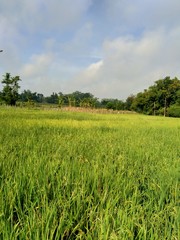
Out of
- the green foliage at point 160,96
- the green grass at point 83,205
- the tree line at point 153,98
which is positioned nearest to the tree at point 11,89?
the tree line at point 153,98

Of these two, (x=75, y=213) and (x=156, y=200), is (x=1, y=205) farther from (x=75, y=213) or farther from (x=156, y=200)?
(x=156, y=200)

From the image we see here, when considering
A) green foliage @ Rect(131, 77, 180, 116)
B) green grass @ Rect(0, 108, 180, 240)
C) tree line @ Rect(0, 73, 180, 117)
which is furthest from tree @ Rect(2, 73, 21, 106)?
green grass @ Rect(0, 108, 180, 240)

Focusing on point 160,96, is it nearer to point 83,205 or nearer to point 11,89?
point 11,89

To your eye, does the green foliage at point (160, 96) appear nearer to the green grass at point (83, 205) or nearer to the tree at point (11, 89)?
the tree at point (11, 89)

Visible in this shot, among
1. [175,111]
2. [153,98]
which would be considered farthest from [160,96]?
[175,111]

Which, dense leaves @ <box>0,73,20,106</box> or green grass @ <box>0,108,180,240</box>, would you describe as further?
dense leaves @ <box>0,73,20,106</box>

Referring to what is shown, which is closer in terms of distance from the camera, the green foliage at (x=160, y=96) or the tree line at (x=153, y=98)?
the tree line at (x=153, y=98)

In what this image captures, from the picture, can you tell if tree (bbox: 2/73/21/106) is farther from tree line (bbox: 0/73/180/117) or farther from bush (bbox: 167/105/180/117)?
bush (bbox: 167/105/180/117)

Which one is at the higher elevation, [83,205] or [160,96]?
[160,96]

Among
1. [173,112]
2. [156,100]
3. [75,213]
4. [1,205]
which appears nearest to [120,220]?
[75,213]

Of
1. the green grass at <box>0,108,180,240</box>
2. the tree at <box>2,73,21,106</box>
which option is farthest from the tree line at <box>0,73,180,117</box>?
the green grass at <box>0,108,180,240</box>

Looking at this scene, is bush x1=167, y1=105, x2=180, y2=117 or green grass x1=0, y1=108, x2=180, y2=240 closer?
green grass x1=0, y1=108, x2=180, y2=240

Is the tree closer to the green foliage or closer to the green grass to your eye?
the green foliage

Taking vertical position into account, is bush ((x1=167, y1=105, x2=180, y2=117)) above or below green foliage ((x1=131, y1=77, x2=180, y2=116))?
below
